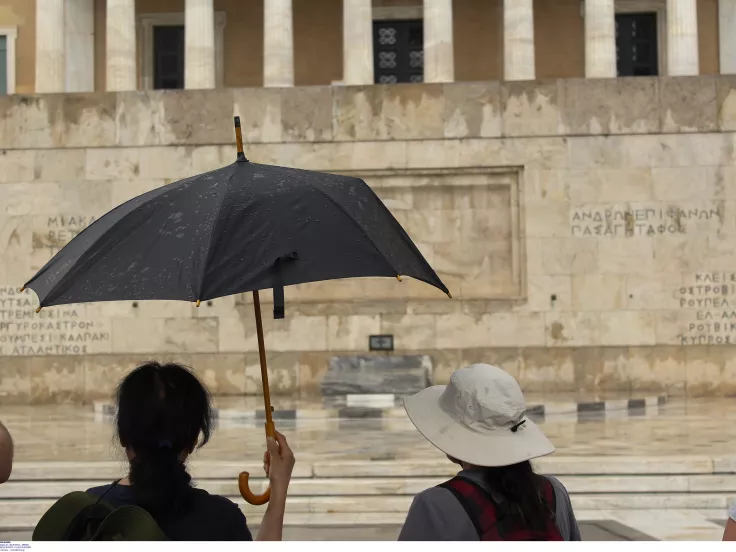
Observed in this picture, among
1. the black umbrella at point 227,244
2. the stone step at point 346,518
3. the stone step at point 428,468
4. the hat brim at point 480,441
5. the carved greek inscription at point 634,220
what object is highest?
the carved greek inscription at point 634,220

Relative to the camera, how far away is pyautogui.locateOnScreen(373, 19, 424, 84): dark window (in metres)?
26.7

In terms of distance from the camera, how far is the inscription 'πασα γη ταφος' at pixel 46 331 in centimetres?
1938

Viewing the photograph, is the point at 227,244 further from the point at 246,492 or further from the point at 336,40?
the point at 336,40

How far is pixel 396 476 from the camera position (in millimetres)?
10445

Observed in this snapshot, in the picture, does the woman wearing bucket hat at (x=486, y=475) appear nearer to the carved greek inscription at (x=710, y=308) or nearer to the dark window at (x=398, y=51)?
the carved greek inscription at (x=710, y=308)

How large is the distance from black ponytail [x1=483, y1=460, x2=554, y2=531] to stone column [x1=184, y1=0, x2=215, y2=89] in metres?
19.7

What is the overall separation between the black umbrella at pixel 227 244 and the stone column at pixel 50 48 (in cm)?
1962

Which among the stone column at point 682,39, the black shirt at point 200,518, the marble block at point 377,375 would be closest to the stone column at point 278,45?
the marble block at point 377,375

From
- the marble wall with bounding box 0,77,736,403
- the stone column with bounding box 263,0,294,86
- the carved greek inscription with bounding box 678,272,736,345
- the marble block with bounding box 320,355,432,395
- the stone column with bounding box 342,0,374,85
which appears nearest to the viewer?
the marble block with bounding box 320,355,432,395

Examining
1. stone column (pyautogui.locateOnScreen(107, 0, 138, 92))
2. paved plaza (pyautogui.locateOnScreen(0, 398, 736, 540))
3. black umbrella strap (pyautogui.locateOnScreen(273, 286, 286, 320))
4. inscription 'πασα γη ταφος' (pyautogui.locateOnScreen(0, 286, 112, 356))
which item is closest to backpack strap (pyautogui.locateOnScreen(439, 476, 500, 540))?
black umbrella strap (pyautogui.locateOnScreen(273, 286, 286, 320))

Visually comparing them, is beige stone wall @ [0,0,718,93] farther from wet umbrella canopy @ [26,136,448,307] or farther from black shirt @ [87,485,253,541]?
black shirt @ [87,485,253,541]

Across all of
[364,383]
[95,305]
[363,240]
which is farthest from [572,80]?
[363,240]

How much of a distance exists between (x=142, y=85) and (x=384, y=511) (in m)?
20.5

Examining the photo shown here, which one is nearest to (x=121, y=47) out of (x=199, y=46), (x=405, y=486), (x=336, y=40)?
(x=199, y=46)
